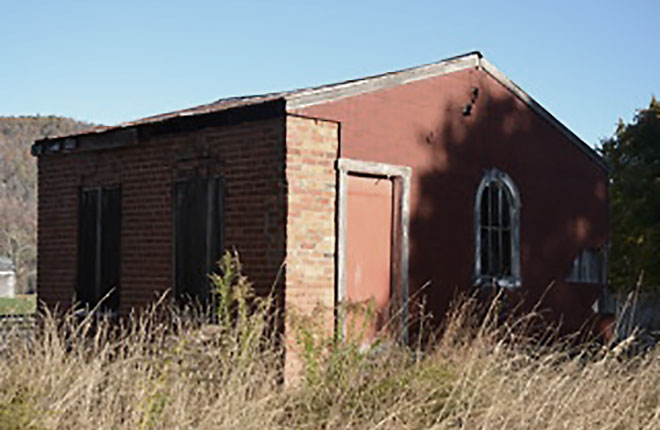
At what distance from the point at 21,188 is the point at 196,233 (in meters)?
92.2

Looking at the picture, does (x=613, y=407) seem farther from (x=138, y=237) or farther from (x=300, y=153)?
(x=138, y=237)

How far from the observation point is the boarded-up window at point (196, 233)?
10.1 metres

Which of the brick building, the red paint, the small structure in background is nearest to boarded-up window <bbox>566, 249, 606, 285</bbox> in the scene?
the brick building

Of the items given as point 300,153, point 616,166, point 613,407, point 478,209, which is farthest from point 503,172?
point 616,166

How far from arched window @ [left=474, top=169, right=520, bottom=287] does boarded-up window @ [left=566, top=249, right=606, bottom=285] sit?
1.40 m

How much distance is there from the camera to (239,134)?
977 centimetres

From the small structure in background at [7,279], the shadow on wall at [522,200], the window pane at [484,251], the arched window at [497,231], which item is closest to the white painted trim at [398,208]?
the shadow on wall at [522,200]

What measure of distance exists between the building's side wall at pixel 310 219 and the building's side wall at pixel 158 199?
120 millimetres

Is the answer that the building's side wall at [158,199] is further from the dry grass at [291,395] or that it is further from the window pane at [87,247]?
the dry grass at [291,395]

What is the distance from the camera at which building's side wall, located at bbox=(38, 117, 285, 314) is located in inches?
372

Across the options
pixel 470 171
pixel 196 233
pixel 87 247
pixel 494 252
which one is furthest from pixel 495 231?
pixel 87 247

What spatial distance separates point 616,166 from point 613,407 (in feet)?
71.4

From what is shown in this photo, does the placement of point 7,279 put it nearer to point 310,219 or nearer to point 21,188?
point 21,188

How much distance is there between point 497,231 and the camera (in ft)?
38.5
